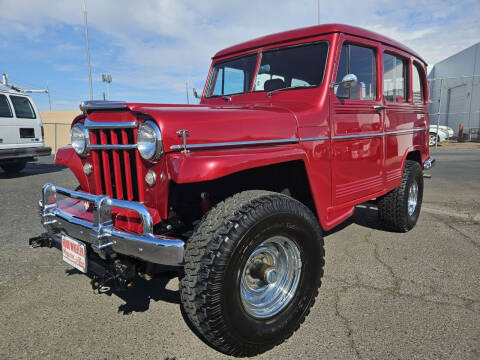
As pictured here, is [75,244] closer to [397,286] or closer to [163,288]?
[163,288]

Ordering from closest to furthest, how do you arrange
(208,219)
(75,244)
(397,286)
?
(208,219) < (75,244) < (397,286)

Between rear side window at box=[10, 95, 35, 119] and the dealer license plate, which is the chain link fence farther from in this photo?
the dealer license plate

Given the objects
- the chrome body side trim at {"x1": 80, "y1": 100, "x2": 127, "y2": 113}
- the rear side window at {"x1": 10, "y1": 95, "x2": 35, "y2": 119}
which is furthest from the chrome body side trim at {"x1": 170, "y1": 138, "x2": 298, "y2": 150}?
the rear side window at {"x1": 10, "y1": 95, "x2": 35, "y2": 119}

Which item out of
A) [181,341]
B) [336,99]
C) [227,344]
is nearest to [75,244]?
[181,341]

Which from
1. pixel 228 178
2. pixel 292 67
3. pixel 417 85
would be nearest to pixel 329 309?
pixel 228 178

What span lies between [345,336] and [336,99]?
1808 mm

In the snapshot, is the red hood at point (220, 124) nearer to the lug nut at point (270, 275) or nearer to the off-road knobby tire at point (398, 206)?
the lug nut at point (270, 275)

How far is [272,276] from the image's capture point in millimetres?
2154

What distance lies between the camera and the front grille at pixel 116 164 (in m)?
2.09

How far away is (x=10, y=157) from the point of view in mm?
8172

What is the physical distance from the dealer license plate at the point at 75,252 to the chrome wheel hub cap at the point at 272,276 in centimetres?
102

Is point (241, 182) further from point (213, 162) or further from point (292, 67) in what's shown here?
point (292, 67)

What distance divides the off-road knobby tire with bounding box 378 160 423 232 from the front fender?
235 cm

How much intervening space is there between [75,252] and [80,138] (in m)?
0.83
